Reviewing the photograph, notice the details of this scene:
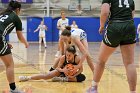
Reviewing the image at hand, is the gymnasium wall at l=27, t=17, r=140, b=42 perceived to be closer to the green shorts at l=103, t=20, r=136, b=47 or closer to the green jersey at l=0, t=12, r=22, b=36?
the green jersey at l=0, t=12, r=22, b=36

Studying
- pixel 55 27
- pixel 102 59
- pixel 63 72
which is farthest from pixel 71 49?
pixel 55 27

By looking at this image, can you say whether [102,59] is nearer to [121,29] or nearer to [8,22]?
[121,29]

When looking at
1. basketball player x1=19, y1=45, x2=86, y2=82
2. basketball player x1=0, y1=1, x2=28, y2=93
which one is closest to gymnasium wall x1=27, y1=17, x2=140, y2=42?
basketball player x1=19, y1=45, x2=86, y2=82

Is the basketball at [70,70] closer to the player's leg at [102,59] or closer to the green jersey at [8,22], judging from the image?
the green jersey at [8,22]

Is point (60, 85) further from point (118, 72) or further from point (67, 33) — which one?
point (118, 72)

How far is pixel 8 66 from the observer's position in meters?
6.07

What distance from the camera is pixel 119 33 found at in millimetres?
5004

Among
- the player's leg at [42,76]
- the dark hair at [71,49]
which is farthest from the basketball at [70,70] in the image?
the dark hair at [71,49]

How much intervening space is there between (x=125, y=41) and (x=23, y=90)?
235 centimetres

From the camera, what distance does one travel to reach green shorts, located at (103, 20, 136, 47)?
501 centimetres

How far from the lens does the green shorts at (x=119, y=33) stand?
5.01 metres

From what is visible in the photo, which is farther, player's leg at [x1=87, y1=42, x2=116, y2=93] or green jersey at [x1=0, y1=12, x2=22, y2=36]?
green jersey at [x1=0, y1=12, x2=22, y2=36]

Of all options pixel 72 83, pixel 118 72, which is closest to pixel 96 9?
pixel 118 72

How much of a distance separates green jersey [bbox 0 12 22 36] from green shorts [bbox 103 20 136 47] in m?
1.69
